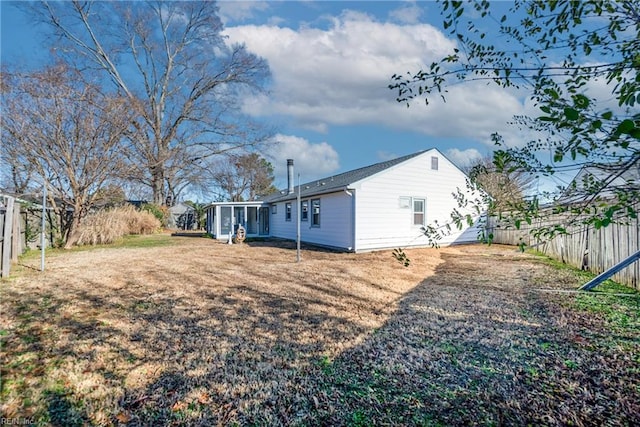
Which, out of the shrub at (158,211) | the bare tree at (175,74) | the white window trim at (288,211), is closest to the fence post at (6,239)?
the white window trim at (288,211)

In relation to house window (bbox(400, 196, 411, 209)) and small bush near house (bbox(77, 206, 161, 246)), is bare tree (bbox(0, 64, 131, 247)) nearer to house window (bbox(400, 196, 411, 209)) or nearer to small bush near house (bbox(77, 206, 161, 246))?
small bush near house (bbox(77, 206, 161, 246))

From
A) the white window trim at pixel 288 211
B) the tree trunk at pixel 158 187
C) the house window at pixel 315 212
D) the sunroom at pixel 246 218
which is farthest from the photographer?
the tree trunk at pixel 158 187

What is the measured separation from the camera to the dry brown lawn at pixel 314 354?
7.59ft

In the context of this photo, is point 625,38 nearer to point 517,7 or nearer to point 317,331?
point 517,7

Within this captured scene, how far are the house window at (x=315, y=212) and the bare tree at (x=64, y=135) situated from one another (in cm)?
837

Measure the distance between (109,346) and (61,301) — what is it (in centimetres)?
238

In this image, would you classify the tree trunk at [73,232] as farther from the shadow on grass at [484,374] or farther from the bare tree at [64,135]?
the shadow on grass at [484,374]

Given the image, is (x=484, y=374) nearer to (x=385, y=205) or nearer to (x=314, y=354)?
(x=314, y=354)

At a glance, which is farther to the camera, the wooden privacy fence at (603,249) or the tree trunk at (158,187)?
the tree trunk at (158,187)

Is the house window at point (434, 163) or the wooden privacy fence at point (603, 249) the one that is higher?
the house window at point (434, 163)

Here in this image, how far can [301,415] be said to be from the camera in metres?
2.27

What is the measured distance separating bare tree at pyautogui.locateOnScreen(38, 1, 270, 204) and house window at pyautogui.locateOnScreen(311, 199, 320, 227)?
559 inches

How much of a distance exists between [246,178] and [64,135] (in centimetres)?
2321

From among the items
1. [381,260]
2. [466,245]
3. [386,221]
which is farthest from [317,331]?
[466,245]
